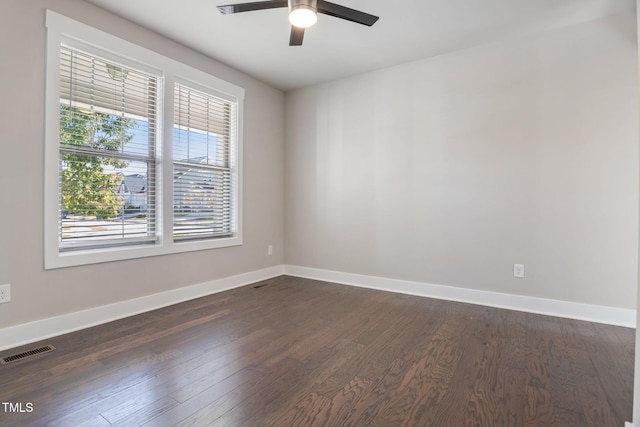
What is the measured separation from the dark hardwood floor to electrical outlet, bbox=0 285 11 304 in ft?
1.17

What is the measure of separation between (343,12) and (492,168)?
2083mm

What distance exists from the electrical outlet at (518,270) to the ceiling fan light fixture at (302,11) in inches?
112

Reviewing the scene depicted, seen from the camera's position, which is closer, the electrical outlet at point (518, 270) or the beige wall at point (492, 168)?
the beige wall at point (492, 168)

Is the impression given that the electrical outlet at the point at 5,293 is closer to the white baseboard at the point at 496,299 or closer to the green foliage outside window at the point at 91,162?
the green foliage outside window at the point at 91,162

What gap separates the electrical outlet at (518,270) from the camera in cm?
304

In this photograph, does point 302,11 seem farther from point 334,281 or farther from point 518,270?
point 334,281

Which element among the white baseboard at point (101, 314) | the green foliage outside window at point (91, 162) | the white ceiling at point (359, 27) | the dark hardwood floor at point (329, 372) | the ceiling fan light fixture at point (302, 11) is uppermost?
the white ceiling at point (359, 27)

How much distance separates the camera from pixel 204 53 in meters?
3.43

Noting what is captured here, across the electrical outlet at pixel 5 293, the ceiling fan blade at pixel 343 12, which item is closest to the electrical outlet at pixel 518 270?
the ceiling fan blade at pixel 343 12

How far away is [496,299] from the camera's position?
315 cm

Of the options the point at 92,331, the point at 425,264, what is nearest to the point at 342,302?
the point at 425,264

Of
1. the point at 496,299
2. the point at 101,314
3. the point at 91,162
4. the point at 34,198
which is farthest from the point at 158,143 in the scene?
the point at 496,299

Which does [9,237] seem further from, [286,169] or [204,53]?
[286,169]

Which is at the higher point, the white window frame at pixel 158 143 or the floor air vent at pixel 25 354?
the white window frame at pixel 158 143
